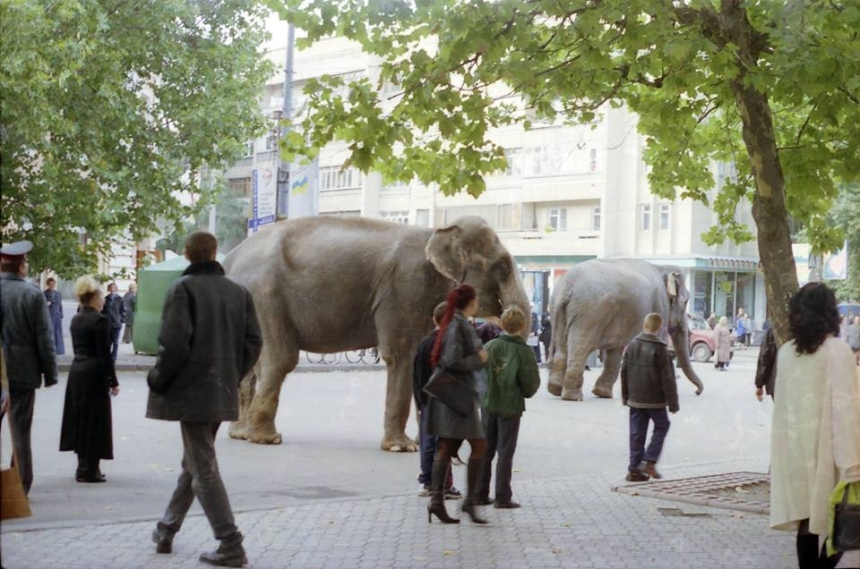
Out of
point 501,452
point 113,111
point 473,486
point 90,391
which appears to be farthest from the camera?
point 113,111

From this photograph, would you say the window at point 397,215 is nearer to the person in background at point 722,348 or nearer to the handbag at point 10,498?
the person in background at point 722,348

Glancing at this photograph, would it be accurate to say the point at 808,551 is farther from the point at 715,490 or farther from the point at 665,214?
the point at 665,214

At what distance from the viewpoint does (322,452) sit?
1355cm

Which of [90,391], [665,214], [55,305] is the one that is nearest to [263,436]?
[90,391]

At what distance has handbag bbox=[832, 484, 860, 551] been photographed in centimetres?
648

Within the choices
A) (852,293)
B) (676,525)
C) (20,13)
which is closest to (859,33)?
(676,525)

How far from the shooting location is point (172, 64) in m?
26.7

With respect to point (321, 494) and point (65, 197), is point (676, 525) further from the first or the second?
point (65, 197)

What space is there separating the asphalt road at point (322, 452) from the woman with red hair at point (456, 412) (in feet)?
4.42

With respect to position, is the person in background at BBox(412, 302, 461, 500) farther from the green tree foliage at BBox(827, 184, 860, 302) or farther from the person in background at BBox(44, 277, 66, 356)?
the green tree foliage at BBox(827, 184, 860, 302)

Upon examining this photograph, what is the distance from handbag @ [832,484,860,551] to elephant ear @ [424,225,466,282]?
767 cm

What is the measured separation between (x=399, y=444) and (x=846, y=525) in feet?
24.7

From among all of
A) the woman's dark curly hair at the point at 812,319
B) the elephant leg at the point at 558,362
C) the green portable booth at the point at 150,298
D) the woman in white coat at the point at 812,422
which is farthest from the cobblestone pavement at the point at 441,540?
the green portable booth at the point at 150,298

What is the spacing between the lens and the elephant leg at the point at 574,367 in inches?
850
